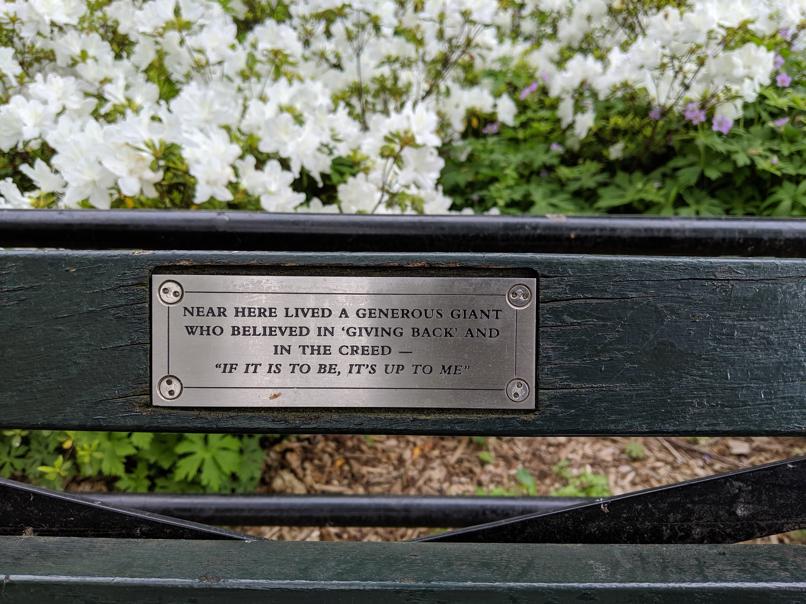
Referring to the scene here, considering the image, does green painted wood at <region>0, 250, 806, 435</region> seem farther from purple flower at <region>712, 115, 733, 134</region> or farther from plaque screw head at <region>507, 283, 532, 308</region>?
purple flower at <region>712, 115, 733, 134</region>

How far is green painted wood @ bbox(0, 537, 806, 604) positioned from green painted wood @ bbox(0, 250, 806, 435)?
195 millimetres

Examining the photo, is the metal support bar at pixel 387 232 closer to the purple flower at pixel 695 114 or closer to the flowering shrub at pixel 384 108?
the flowering shrub at pixel 384 108

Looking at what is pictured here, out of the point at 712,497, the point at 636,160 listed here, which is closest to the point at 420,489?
the point at 636,160

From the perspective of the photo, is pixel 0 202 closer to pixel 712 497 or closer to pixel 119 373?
pixel 119 373

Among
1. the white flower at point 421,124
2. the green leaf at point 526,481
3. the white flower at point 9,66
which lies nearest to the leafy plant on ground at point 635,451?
the green leaf at point 526,481

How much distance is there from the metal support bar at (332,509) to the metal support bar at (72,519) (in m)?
0.36

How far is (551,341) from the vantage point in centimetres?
108

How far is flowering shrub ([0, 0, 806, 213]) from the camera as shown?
1.83m

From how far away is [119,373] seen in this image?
108 cm

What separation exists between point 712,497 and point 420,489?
1928mm

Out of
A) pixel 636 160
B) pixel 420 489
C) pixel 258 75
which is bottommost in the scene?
pixel 420 489

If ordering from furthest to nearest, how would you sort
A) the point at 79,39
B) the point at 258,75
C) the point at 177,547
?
the point at 258,75 → the point at 79,39 → the point at 177,547

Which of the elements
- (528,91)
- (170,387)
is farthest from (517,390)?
(528,91)

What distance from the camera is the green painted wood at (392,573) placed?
932 millimetres
